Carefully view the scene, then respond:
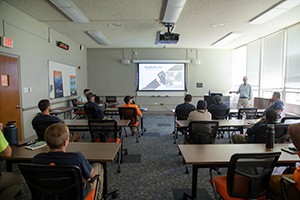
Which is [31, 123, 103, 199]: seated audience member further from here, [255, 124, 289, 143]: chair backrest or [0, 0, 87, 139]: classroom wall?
[0, 0, 87, 139]: classroom wall

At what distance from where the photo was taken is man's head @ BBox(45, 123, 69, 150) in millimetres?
1499

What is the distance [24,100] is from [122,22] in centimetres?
338

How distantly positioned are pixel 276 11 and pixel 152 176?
4.76 m

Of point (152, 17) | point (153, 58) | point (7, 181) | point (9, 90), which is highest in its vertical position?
point (152, 17)

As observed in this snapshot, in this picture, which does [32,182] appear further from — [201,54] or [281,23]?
[201,54]

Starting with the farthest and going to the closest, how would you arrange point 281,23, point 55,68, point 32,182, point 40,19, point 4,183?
point 55,68, point 281,23, point 40,19, point 4,183, point 32,182

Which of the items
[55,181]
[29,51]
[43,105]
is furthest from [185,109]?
[29,51]

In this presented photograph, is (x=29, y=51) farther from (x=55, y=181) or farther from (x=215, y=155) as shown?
(x=215, y=155)

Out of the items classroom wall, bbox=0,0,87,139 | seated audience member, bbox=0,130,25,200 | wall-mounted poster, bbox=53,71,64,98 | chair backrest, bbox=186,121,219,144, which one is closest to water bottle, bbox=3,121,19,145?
seated audience member, bbox=0,130,25,200

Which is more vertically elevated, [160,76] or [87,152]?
[160,76]

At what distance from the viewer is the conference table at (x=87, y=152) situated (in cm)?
192

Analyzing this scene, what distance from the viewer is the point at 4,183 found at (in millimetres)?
1934

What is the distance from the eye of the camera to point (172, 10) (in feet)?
14.1

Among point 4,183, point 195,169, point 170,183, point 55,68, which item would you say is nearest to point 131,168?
point 170,183
